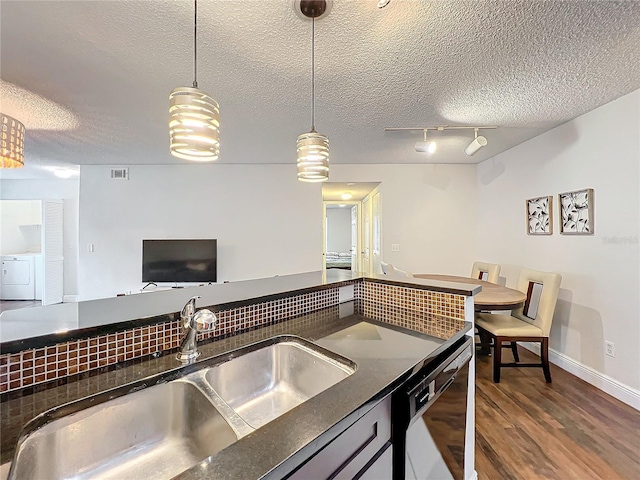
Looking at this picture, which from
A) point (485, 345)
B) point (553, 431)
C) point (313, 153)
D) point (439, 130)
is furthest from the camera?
point (485, 345)

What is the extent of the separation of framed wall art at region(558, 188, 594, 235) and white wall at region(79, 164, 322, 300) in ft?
9.25

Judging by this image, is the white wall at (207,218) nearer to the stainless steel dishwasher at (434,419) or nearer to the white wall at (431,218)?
the white wall at (431,218)

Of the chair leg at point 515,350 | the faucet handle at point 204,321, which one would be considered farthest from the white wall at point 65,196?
the chair leg at point 515,350

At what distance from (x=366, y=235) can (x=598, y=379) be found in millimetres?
4130

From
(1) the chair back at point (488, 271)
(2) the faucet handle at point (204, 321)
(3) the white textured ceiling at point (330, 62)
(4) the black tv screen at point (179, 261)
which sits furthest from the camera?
(4) the black tv screen at point (179, 261)

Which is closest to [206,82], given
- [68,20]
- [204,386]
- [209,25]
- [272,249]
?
[209,25]

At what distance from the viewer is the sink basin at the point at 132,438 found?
677mm

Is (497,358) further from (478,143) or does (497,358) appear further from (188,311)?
(188,311)

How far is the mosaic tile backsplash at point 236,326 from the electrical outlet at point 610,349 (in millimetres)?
2027

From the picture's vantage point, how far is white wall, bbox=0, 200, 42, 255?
594 centimetres

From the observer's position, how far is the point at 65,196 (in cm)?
582

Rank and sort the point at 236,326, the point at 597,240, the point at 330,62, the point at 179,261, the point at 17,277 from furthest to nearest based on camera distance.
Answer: the point at 17,277
the point at 179,261
the point at 597,240
the point at 330,62
the point at 236,326

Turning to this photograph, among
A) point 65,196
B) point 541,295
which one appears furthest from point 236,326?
point 65,196

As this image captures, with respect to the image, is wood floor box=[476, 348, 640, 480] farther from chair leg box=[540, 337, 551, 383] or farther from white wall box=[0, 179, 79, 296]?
white wall box=[0, 179, 79, 296]
